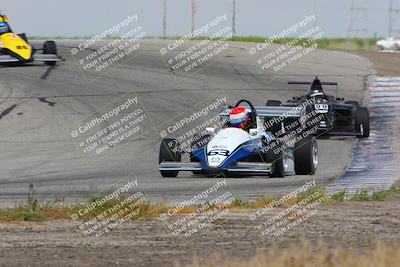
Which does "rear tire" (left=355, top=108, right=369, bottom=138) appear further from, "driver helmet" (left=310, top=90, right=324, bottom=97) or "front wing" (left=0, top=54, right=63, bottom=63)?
"front wing" (left=0, top=54, right=63, bottom=63)

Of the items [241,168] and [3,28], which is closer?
[241,168]

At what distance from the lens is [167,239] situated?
10250 mm

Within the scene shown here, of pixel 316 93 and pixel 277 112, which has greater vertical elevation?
pixel 277 112

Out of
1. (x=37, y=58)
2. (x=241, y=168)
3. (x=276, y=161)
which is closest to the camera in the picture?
(x=241, y=168)

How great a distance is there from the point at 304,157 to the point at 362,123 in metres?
5.95

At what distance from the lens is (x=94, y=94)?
2838cm

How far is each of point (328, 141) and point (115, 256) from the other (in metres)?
14.7

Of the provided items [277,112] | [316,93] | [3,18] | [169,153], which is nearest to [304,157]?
[169,153]

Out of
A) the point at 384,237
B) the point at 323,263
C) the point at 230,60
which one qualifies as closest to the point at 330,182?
the point at 384,237

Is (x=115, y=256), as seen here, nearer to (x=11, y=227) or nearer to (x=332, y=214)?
(x=11, y=227)

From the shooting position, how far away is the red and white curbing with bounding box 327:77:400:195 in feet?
54.2

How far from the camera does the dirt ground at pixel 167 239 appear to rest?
9039 millimetres

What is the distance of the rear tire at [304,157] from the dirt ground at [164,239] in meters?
5.39

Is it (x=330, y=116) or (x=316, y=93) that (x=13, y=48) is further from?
(x=330, y=116)
